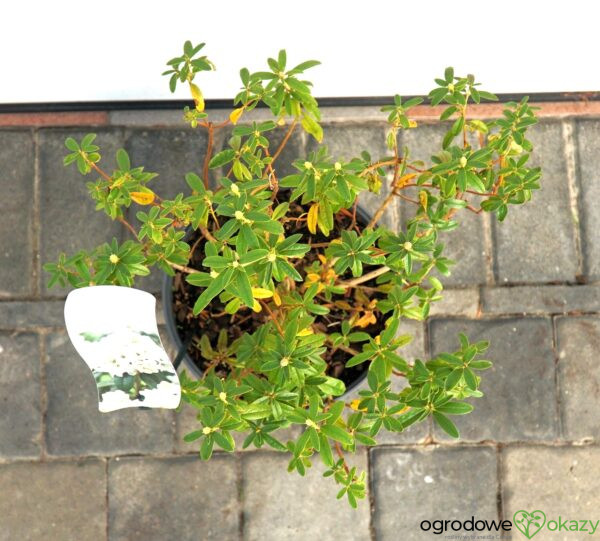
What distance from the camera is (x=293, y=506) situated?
99.3 inches

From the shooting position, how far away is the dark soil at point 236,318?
217 cm

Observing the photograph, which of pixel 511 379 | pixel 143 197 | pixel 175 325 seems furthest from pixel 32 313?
pixel 511 379

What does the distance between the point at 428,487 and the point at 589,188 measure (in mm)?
1283

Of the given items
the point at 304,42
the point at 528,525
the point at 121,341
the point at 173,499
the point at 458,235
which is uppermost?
the point at 304,42

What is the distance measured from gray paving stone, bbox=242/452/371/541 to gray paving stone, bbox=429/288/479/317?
2.02 feet

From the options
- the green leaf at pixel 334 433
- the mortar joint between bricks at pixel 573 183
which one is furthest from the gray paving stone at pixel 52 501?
the mortar joint between bricks at pixel 573 183

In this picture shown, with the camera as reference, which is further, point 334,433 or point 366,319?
point 366,319

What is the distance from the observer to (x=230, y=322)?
88.3 inches

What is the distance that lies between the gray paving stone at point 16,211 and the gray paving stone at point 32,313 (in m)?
0.05

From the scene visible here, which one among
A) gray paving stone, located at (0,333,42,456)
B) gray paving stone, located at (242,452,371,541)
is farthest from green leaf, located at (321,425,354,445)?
gray paving stone, located at (0,333,42,456)

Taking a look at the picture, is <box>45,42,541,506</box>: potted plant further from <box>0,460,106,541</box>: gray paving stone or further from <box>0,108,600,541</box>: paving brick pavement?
<box>0,460,106,541</box>: gray paving stone

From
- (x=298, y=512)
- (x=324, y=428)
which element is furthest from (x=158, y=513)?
(x=324, y=428)

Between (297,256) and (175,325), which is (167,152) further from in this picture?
(297,256)

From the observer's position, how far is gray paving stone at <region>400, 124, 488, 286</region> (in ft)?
8.45
